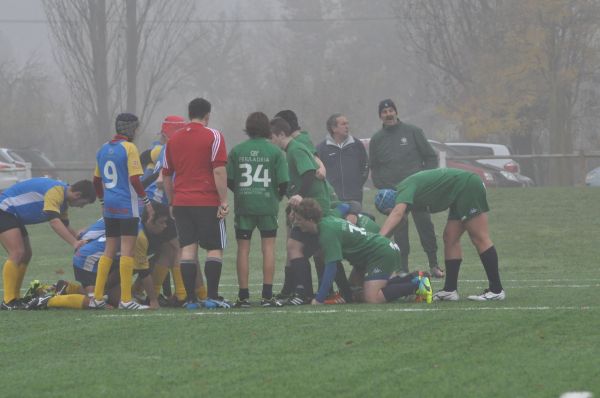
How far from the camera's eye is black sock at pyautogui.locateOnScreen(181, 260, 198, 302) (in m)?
12.4

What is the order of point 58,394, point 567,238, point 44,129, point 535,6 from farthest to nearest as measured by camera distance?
point 44,129 < point 535,6 < point 567,238 < point 58,394

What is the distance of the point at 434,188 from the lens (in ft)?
41.2

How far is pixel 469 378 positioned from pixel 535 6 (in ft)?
108

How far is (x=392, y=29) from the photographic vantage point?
78500 mm

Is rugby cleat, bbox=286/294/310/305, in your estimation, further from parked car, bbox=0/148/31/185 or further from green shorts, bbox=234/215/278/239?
parked car, bbox=0/148/31/185

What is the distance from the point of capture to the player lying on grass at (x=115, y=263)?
12984 mm

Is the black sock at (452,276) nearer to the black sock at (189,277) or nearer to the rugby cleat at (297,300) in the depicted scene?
the rugby cleat at (297,300)

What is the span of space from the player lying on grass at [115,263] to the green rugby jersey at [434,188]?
239 centimetres

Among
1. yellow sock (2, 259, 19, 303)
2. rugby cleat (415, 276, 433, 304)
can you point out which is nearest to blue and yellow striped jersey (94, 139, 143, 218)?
yellow sock (2, 259, 19, 303)

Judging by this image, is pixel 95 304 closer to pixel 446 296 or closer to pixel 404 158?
pixel 446 296

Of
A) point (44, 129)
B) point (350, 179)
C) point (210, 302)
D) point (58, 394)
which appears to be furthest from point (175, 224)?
point (44, 129)

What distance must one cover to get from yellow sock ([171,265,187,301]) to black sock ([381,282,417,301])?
1957 mm

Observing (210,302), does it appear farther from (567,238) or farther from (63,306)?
(567,238)

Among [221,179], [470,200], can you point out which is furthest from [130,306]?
[470,200]
